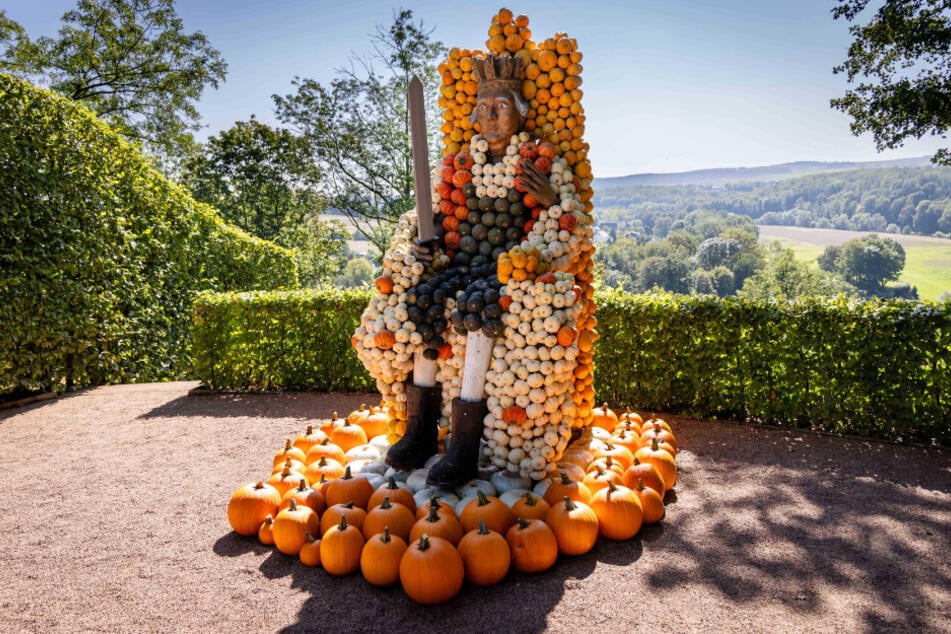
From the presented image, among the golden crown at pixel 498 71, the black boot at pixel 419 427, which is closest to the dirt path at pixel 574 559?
the black boot at pixel 419 427

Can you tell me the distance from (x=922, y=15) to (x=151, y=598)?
34.9ft

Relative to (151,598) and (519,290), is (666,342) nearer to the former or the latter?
(519,290)

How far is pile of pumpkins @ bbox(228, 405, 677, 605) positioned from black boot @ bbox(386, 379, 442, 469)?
93 millimetres

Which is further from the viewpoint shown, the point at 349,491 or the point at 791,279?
the point at 791,279

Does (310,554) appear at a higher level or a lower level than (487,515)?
lower

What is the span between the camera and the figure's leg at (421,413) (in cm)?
394

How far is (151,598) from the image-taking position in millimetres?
2840

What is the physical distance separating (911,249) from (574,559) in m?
57.5

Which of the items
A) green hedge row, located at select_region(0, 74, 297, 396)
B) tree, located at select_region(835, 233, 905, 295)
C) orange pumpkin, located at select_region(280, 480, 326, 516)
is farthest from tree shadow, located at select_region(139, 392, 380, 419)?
tree, located at select_region(835, 233, 905, 295)

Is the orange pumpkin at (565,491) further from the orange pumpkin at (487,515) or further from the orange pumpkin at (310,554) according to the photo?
the orange pumpkin at (310,554)

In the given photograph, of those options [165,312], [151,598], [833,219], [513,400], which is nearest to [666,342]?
[513,400]

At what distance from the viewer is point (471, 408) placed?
3740mm

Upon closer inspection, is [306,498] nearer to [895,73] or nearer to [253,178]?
[895,73]

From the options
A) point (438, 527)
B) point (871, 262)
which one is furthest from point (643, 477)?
point (871, 262)
